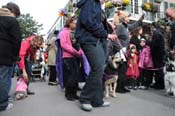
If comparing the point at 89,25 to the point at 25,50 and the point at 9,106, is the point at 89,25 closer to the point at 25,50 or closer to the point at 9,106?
the point at 9,106

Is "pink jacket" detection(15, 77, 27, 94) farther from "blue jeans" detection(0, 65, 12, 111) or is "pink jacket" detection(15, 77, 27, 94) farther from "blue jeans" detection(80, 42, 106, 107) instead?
"blue jeans" detection(80, 42, 106, 107)

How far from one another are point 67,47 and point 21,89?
142 centimetres

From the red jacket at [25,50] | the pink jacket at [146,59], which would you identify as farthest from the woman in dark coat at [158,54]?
the red jacket at [25,50]

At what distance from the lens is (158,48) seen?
393 inches

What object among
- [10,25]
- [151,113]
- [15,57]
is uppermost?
[10,25]

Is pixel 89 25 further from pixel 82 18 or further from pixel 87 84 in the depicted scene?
pixel 87 84

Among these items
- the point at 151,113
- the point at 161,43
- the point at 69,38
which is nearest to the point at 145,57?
the point at 161,43

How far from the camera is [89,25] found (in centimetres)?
611

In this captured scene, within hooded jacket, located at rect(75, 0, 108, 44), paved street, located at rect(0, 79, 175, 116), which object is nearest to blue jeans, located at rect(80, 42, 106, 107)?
hooded jacket, located at rect(75, 0, 108, 44)

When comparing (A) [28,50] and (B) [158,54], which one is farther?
(B) [158,54]

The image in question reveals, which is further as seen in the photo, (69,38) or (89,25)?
(69,38)

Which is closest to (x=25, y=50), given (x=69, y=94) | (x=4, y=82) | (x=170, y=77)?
(x=69, y=94)

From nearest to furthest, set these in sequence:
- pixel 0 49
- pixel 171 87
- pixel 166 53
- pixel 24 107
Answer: pixel 0 49
pixel 24 107
pixel 171 87
pixel 166 53

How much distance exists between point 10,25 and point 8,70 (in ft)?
2.38
